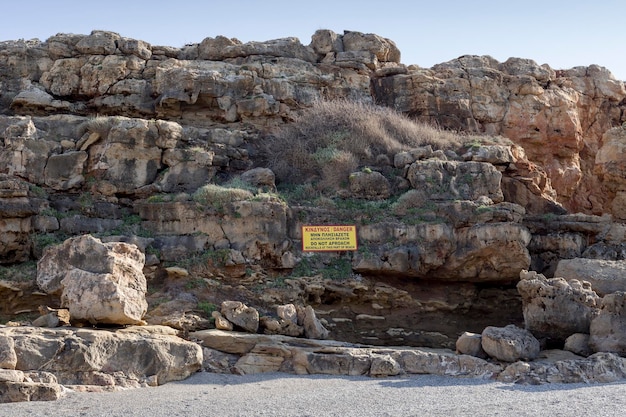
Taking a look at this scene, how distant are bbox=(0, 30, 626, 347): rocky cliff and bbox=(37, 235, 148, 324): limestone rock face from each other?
1533 mm

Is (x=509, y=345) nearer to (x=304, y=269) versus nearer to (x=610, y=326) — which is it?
(x=610, y=326)

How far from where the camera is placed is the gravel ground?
→ 7.78 m

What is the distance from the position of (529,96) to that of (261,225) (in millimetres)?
12402

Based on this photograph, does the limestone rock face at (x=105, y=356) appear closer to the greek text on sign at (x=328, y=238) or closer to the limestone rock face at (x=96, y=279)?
the limestone rock face at (x=96, y=279)

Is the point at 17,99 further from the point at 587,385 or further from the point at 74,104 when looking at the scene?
the point at 587,385

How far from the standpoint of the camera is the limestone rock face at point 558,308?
1188 cm

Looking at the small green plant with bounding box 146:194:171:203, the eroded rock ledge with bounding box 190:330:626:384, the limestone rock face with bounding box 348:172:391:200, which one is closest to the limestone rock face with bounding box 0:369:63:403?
the eroded rock ledge with bounding box 190:330:626:384

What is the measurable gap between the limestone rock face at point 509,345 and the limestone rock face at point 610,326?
982mm

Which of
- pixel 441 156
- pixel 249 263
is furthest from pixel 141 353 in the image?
pixel 441 156

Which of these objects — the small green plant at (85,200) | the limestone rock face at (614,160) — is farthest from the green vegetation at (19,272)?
the limestone rock face at (614,160)

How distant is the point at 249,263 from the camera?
14102 mm

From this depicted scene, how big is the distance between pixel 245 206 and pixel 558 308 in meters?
6.75

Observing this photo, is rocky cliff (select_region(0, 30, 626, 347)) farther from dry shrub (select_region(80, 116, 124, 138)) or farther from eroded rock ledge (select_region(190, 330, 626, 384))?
eroded rock ledge (select_region(190, 330, 626, 384))

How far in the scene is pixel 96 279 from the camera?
34.3 feet
